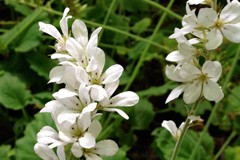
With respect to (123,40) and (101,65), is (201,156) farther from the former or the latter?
(101,65)

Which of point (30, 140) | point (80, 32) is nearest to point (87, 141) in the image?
point (80, 32)

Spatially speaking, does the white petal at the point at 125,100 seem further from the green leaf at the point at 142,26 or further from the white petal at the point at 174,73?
the green leaf at the point at 142,26

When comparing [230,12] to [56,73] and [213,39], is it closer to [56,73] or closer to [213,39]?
[213,39]

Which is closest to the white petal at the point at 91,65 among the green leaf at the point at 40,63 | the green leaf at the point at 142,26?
the green leaf at the point at 40,63

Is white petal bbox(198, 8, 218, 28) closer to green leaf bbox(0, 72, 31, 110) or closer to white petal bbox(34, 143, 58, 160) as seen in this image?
white petal bbox(34, 143, 58, 160)

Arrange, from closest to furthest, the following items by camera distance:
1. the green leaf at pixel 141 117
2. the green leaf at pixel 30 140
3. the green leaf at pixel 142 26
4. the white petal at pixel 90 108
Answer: the white petal at pixel 90 108, the green leaf at pixel 30 140, the green leaf at pixel 141 117, the green leaf at pixel 142 26

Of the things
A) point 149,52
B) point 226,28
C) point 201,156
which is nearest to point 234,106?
point 201,156
